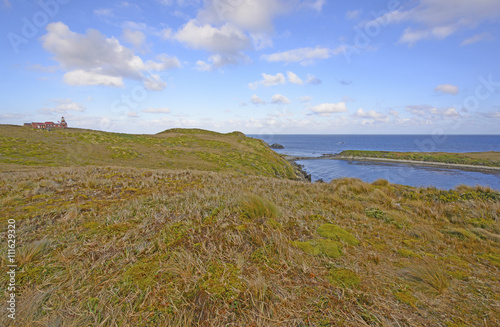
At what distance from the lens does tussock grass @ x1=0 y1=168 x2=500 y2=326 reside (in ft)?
7.24

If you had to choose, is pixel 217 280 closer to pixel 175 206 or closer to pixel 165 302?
pixel 165 302

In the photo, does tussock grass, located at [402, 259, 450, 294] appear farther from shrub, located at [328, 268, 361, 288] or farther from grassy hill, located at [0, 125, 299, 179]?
grassy hill, located at [0, 125, 299, 179]

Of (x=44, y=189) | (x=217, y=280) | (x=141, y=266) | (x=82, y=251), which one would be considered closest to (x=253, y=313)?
(x=217, y=280)

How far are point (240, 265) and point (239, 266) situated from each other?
0.07ft

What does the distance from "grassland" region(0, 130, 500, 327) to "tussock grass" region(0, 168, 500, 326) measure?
0.06 feet

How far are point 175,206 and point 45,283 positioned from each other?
2685 mm

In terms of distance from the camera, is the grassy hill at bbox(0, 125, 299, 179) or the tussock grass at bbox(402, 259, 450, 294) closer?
the tussock grass at bbox(402, 259, 450, 294)

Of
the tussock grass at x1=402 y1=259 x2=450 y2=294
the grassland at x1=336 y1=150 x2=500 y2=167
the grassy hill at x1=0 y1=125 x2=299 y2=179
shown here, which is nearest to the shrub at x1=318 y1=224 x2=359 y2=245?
the tussock grass at x1=402 y1=259 x2=450 y2=294

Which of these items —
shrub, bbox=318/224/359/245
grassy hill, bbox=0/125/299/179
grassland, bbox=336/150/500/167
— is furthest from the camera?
grassland, bbox=336/150/500/167

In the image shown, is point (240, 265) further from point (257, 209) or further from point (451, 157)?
point (451, 157)

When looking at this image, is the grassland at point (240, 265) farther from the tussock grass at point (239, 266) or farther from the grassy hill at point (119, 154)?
the grassy hill at point (119, 154)

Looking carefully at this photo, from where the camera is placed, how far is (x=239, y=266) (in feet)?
9.40

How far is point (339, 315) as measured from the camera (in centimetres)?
220

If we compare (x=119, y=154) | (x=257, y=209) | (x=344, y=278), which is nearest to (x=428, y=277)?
(x=344, y=278)
